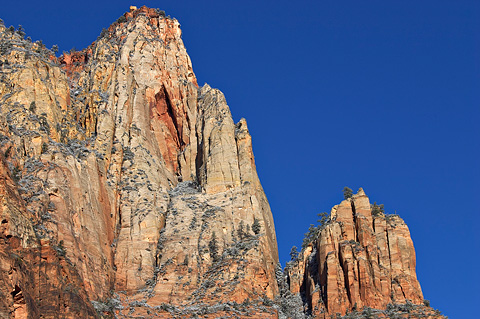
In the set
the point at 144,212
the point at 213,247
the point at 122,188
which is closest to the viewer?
the point at 213,247

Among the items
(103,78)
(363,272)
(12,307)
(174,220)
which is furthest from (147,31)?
(12,307)

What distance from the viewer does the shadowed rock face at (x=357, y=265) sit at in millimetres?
109438

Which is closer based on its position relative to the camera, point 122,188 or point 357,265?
point 357,265

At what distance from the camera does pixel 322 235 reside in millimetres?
116938

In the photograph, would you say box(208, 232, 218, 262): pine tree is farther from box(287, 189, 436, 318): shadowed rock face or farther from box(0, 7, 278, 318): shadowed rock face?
box(287, 189, 436, 318): shadowed rock face

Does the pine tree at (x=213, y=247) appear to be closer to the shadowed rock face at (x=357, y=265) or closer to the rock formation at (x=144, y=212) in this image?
the rock formation at (x=144, y=212)

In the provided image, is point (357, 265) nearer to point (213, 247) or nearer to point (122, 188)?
point (213, 247)

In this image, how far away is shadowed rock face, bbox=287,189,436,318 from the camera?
10944 cm

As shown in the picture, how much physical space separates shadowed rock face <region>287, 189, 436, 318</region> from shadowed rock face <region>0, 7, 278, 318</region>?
17.7 feet

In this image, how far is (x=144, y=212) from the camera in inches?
4486

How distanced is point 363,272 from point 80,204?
33.6m

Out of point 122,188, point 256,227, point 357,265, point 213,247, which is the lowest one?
point 357,265

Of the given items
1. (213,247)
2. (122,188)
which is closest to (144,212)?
(122,188)

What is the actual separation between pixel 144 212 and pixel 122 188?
15.0 ft
